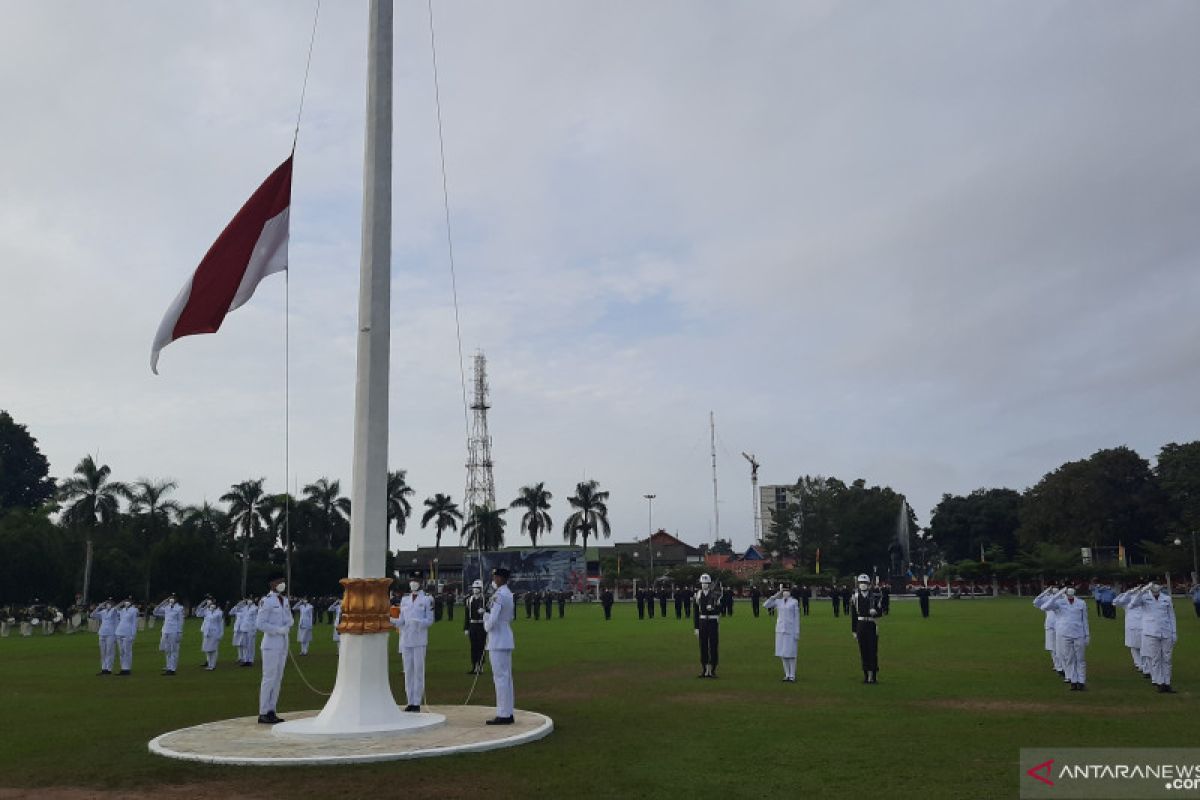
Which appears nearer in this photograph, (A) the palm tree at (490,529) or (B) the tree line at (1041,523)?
(B) the tree line at (1041,523)

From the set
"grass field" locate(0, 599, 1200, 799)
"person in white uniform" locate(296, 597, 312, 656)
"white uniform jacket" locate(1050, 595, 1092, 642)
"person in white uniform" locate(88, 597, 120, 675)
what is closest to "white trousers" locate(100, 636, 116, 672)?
"person in white uniform" locate(88, 597, 120, 675)

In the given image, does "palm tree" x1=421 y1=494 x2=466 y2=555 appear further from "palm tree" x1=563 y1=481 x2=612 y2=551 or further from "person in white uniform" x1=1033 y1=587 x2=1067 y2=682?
"person in white uniform" x1=1033 y1=587 x2=1067 y2=682

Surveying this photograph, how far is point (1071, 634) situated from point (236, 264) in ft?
47.0

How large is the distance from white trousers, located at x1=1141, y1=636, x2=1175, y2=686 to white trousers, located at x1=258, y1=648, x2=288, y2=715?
13622 mm

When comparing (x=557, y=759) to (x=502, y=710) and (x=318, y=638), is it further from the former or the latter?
(x=318, y=638)

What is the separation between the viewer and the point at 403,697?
16.7 m

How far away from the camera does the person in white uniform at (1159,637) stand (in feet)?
52.7

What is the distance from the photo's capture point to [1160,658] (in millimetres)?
16203

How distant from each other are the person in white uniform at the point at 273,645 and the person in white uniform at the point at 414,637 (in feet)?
4.97

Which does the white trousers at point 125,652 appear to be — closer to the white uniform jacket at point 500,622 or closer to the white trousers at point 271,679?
the white trousers at point 271,679

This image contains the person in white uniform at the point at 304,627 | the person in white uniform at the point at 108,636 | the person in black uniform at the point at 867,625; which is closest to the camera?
the person in black uniform at the point at 867,625

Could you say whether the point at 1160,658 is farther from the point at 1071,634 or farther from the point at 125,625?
the point at 125,625

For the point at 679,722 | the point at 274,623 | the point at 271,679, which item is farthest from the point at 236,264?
the point at 679,722

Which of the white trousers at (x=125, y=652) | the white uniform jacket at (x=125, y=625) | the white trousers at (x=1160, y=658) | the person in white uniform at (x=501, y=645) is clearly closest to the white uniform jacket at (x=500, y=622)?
the person in white uniform at (x=501, y=645)
